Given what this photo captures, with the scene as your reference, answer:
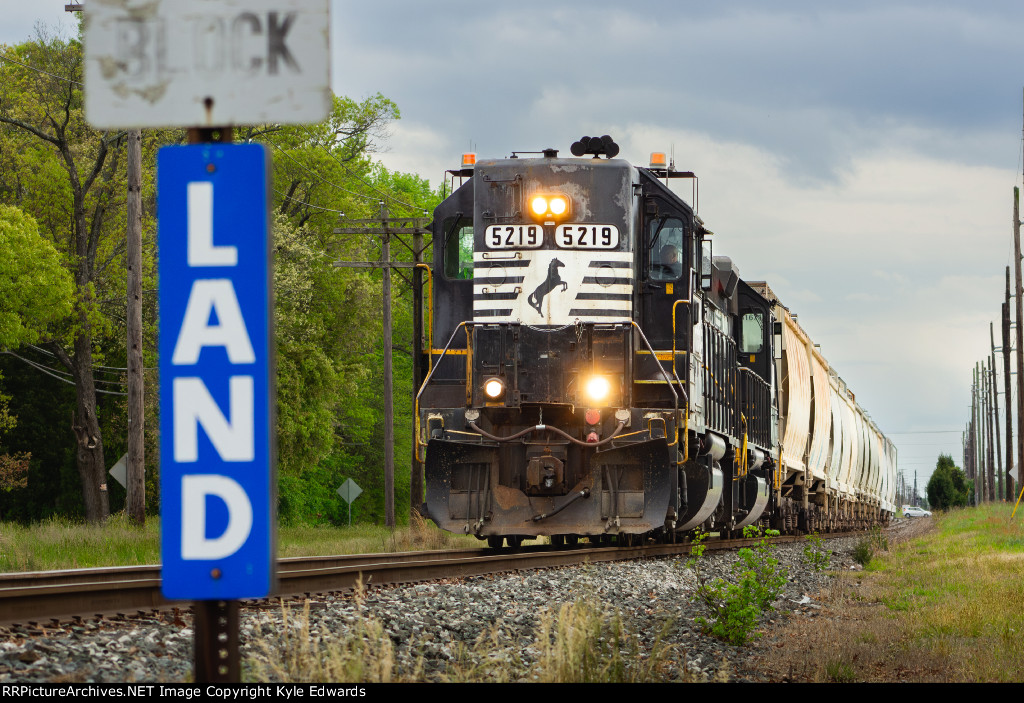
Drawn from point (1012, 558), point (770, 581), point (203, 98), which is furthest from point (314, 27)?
point (1012, 558)

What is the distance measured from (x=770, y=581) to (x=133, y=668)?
686 centimetres

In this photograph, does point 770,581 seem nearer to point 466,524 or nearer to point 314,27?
point 466,524

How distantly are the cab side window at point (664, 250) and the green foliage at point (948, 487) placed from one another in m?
95.8

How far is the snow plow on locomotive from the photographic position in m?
12.1

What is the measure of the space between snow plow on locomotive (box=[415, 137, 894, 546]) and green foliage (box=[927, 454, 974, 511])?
95976 mm

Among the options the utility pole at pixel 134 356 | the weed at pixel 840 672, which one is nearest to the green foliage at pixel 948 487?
the utility pole at pixel 134 356

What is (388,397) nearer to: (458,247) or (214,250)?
(458,247)

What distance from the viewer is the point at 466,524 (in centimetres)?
1213

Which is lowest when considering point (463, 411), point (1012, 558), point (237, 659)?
point (1012, 558)

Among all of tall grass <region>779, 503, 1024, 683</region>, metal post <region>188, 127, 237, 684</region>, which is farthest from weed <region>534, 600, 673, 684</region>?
metal post <region>188, 127, 237, 684</region>

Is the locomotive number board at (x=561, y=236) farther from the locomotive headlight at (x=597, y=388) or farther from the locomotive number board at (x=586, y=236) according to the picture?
the locomotive headlight at (x=597, y=388)

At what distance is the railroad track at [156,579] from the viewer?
710 cm

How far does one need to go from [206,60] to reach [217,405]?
39.0 inches

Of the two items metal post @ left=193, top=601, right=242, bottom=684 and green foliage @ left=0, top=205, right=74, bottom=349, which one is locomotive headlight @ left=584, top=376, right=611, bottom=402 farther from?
green foliage @ left=0, top=205, right=74, bottom=349
